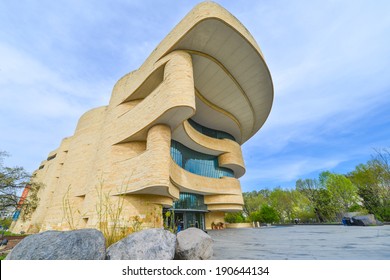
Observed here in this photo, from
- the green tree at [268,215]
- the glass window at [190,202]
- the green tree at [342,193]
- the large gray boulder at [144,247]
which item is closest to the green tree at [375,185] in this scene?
the green tree at [342,193]

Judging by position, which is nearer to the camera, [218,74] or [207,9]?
[207,9]

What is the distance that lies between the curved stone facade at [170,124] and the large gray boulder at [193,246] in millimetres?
2985

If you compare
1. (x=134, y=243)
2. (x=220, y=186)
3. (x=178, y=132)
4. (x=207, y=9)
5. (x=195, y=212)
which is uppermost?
(x=207, y=9)

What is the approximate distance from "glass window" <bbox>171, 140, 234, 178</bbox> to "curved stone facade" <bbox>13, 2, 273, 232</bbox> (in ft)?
2.02

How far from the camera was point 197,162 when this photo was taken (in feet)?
74.8

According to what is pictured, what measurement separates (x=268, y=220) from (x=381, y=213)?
13.7 metres

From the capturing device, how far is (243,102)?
2172 centimetres

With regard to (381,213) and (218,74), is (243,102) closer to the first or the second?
(218,74)

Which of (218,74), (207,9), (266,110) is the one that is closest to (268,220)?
(266,110)

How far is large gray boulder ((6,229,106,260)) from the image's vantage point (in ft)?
9.86

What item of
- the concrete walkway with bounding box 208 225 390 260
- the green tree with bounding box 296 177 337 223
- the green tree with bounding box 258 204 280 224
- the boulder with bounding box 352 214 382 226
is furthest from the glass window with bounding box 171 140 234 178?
the green tree with bounding box 296 177 337 223

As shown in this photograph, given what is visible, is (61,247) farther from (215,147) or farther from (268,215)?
(268,215)

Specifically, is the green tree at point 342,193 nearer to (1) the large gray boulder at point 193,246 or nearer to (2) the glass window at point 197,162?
(2) the glass window at point 197,162
